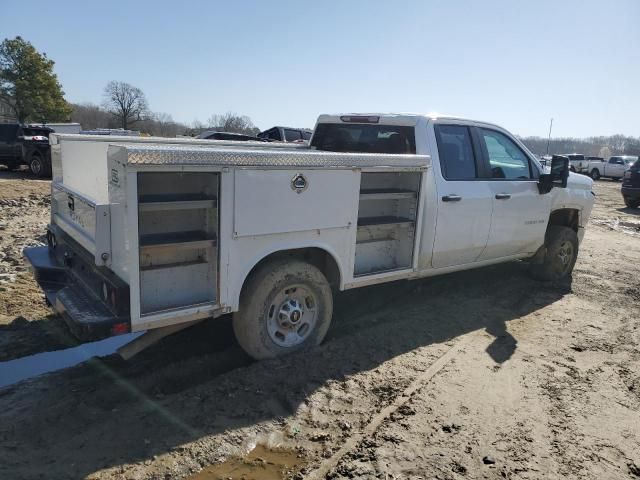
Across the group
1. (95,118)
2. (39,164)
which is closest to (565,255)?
(39,164)

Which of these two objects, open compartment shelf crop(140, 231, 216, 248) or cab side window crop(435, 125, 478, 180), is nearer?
open compartment shelf crop(140, 231, 216, 248)

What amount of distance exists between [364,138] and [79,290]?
335cm

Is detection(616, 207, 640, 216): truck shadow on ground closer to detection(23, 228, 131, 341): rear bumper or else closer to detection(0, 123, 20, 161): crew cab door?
detection(23, 228, 131, 341): rear bumper

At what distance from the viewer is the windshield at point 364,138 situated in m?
5.45

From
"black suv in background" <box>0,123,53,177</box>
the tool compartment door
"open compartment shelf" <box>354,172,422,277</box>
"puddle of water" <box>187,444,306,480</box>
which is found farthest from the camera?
"black suv in background" <box>0,123,53,177</box>

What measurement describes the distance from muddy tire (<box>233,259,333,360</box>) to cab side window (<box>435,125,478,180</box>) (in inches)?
77.4

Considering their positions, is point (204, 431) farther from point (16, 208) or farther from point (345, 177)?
point (16, 208)

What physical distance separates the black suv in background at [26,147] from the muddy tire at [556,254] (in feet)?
55.8

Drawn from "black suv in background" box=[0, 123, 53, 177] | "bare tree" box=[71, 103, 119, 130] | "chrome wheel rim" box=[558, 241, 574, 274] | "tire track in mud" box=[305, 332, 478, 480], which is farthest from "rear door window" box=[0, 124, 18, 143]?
"bare tree" box=[71, 103, 119, 130]

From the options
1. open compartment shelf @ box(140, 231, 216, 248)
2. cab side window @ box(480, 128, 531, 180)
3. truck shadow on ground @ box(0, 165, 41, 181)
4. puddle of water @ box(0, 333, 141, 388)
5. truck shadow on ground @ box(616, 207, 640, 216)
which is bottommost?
truck shadow on ground @ box(0, 165, 41, 181)

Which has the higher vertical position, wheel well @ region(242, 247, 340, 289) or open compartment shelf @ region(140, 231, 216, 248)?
open compartment shelf @ region(140, 231, 216, 248)

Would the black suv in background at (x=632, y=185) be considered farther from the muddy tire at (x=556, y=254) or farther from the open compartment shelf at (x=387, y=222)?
the open compartment shelf at (x=387, y=222)

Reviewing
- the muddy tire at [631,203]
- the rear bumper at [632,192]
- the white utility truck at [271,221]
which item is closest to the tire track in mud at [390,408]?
the white utility truck at [271,221]

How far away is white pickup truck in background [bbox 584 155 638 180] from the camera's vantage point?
116 feet
